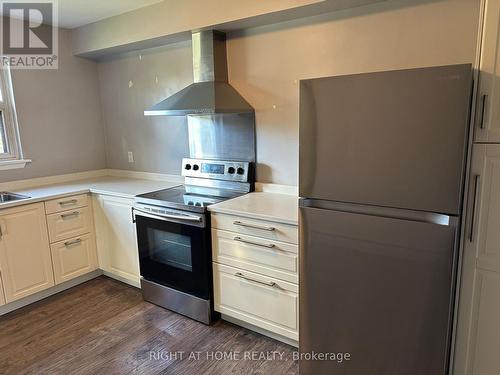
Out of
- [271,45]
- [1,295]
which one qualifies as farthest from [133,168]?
[271,45]

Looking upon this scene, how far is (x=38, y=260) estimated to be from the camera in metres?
2.68

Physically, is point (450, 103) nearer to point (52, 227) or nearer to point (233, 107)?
point (233, 107)

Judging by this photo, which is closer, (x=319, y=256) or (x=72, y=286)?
(x=319, y=256)

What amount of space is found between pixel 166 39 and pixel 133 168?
1359mm

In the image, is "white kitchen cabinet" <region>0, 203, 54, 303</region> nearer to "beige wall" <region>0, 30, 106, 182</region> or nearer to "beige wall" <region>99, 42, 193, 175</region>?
"beige wall" <region>0, 30, 106, 182</region>

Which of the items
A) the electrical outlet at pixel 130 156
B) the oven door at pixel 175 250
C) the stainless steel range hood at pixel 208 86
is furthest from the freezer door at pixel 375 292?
the electrical outlet at pixel 130 156

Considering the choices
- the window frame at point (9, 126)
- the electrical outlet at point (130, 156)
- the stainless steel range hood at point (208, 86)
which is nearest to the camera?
the stainless steel range hood at point (208, 86)

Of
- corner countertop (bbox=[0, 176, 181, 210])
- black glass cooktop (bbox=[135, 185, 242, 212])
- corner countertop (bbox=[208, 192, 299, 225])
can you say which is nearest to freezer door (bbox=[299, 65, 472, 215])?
corner countertop (bbox=[208, 192, 299, 225])

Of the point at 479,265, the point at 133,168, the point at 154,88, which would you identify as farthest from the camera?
the point at 133,168

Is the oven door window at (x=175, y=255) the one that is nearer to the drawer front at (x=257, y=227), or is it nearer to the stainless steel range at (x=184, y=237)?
the stainless steel range at (x=184, y=237)

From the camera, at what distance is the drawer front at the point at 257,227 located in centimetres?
191

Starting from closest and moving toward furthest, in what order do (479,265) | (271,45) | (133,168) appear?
(479,265) → (271,45) → (133,168)

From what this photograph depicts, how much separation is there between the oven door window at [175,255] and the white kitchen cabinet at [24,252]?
792mm

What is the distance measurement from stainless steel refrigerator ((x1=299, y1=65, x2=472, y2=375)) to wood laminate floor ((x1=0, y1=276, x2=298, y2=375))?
1.89 feet
